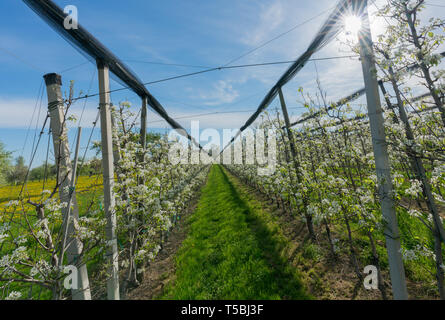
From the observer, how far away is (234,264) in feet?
16.0

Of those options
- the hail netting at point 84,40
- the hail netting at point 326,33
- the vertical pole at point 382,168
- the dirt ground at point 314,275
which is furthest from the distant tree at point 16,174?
the hail netting at point 326,33

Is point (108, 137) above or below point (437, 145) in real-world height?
above

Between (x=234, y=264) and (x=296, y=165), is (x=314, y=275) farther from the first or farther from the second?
(x=296, y=165)

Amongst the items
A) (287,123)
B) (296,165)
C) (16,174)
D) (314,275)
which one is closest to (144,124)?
(16,174)

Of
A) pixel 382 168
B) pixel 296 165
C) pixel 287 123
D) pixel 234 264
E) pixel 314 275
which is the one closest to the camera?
pixel 382 168

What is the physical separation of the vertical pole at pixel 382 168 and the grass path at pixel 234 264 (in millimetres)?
1693

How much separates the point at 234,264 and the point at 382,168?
409 centimetres

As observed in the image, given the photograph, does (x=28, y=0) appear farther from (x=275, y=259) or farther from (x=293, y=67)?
(x=275, y=259)

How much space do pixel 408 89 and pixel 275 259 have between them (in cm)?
466

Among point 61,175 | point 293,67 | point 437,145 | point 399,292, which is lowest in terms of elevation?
point 399,292

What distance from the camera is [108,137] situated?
146 inches

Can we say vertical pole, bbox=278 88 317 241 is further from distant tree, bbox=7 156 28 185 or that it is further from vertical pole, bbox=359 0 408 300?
distant tree, bbox=7 156 28 185
